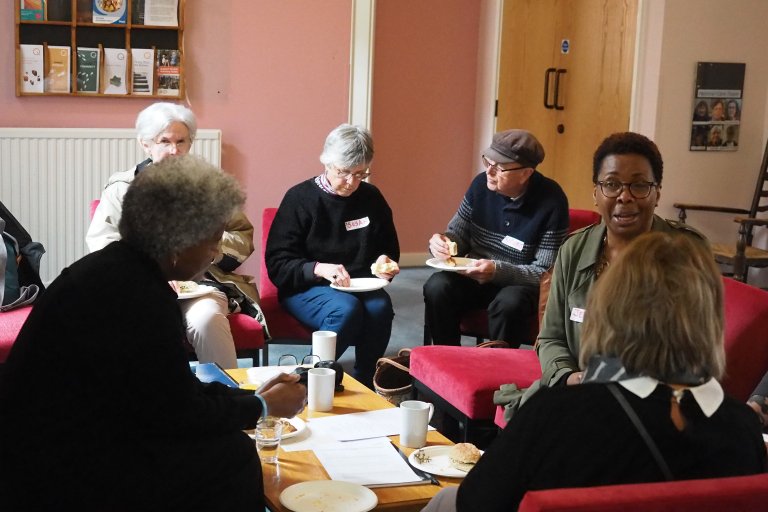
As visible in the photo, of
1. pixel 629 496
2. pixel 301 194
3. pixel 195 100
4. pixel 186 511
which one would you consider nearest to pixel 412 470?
pixel 186 511

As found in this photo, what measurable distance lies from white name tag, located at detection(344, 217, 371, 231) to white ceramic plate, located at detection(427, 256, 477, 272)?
312 mm

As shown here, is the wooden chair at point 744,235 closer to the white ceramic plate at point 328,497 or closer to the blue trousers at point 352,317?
the blue trousers at point 352,317

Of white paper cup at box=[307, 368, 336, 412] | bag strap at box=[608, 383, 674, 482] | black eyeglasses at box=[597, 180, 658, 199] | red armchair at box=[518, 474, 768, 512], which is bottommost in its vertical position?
white paper cup at box=[307, 368, 336, 412]

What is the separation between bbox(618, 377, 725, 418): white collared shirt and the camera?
1.50 metres

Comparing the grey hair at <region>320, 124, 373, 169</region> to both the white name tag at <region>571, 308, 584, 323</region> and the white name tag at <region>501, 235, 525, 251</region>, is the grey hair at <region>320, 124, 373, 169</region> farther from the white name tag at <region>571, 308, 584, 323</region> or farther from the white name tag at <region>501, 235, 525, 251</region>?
the white name tag at <region>571, 308, 584, 323</region>

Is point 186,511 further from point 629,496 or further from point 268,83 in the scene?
point 268,83

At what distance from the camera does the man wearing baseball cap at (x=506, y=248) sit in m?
3.77

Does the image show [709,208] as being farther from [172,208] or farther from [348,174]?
[172,208]

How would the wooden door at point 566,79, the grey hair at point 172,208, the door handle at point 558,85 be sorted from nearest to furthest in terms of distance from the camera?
the grey hair at point 172,208 < the wooden door at point 566,79 < the door handle at point 558,85

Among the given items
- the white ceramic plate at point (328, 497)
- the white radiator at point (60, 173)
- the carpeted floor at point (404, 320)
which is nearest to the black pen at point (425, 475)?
the white ceramic plate at point (328, 497)

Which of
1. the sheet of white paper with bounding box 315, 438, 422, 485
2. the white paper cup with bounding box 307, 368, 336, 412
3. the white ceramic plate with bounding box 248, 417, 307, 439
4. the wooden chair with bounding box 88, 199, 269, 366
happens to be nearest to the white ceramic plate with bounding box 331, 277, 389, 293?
the wooden chair with bounding box 88, 199, 269, 366

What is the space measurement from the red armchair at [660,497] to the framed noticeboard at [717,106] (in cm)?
515

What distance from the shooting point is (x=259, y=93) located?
18.2ft

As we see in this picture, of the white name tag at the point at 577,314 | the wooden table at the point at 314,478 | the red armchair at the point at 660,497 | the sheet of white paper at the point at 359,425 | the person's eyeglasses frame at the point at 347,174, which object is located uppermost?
the person's eyeglasses frame at the point at 347,174
